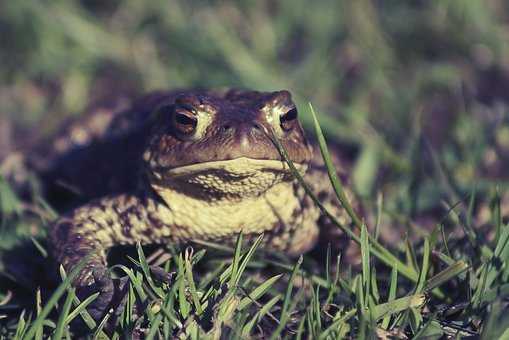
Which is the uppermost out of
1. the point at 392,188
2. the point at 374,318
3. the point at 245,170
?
the point at 245,170

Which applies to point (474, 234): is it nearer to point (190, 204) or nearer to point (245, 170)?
point (245, 170)

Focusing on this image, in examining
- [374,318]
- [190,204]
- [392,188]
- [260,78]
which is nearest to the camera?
[374,318]

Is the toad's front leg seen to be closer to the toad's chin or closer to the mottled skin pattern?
the mottled skin pattern

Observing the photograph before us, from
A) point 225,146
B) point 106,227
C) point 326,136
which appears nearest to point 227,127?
point 225,146

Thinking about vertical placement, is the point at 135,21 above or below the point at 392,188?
above

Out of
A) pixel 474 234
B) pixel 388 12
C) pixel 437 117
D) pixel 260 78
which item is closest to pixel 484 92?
pixel 437 117

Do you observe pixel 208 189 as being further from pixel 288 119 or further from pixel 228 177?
pixel 288 119

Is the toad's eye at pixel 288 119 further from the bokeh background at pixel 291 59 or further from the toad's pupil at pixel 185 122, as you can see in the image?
the bokeh background at pixel 291 59

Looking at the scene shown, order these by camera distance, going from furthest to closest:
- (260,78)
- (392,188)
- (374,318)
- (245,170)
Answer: (260,78) → (392,188) → (245,170) → (374,318)
